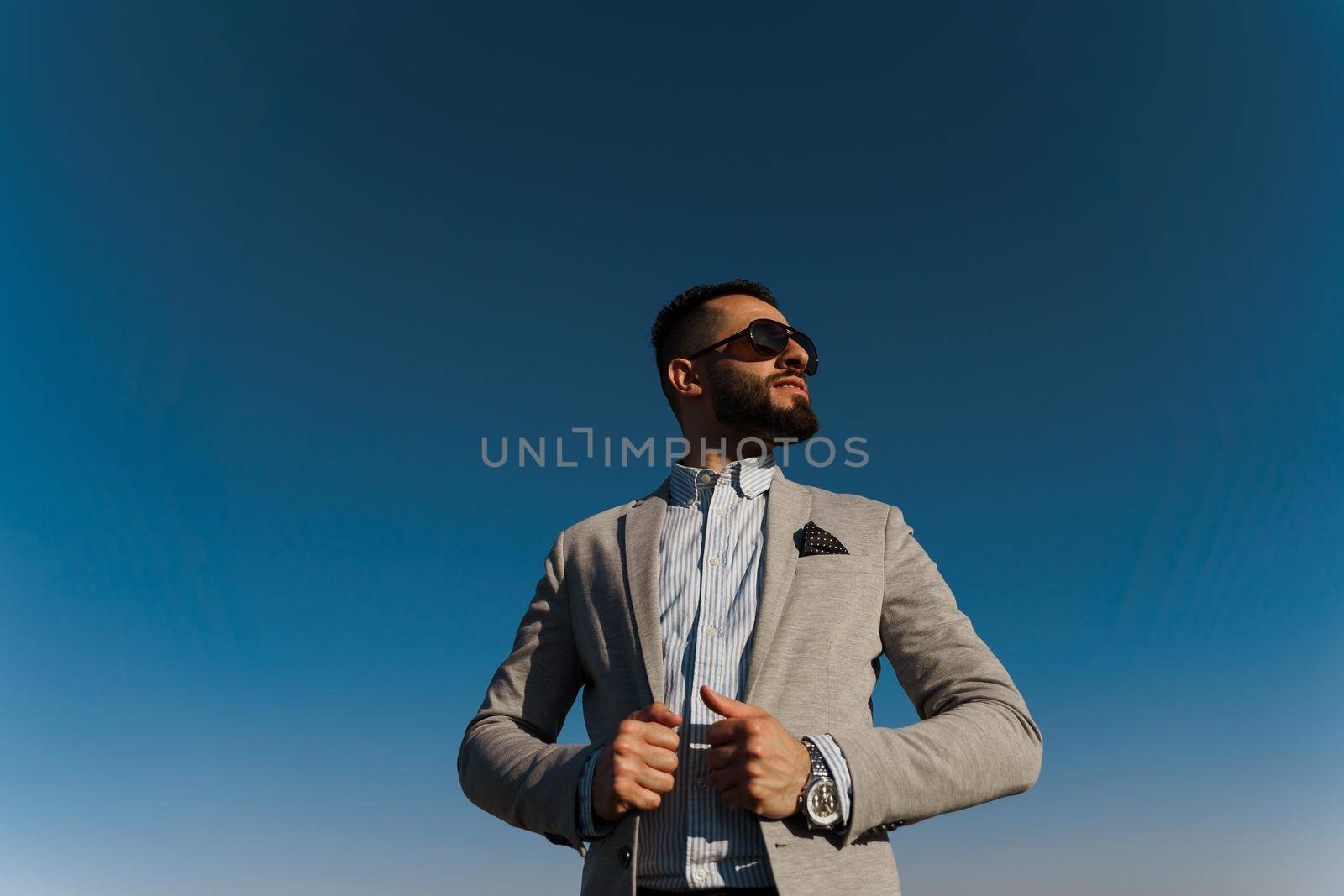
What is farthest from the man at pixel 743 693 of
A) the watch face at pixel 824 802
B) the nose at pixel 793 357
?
the nose at pixel 793 357

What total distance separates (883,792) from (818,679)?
2.39ft

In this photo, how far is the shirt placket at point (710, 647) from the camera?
→ 368 cm

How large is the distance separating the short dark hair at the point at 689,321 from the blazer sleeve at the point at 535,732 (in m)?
1.89

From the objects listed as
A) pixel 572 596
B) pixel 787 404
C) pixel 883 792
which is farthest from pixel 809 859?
pixel 787 404

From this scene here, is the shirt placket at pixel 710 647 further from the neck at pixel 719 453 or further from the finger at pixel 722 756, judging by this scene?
the neck at pixel 719 453

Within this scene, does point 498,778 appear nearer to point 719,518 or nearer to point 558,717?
point 558,717

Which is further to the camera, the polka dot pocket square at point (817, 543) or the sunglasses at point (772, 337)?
the sunglasses at point (772, 337)

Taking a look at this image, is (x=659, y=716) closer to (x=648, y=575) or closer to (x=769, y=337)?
(x=648, y=575)

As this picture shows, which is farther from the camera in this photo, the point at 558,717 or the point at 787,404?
the point at 787,404

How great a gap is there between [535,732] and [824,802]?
1768 millimetres

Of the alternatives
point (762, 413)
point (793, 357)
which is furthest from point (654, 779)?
point (793, 357)

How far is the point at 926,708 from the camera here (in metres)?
4.23

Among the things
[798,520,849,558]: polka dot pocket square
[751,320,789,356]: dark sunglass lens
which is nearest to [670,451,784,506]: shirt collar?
[798,520,849,558]: polka dot pocket square

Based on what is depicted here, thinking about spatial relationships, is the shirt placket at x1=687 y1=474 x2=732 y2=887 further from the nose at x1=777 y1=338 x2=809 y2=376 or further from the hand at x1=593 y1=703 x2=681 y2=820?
the nose at x1=777 y1=338 x2=809 y2=376
